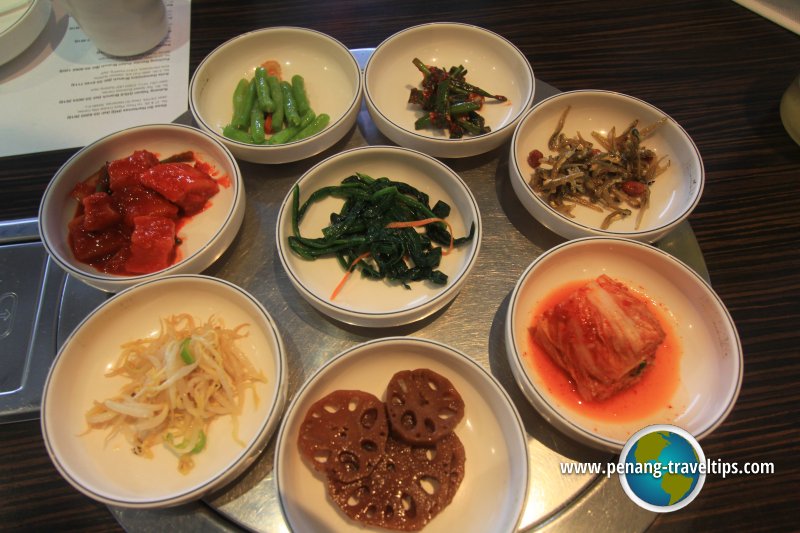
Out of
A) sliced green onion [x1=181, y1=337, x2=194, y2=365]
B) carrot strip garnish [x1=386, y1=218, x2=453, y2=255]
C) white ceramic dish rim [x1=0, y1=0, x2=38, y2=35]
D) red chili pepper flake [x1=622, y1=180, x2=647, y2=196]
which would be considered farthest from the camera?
white ceramic dish rim [x1=0, y1=0, x2=38, y2=35]

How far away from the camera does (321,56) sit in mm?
2885

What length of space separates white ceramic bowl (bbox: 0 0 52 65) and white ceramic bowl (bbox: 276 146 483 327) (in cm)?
225

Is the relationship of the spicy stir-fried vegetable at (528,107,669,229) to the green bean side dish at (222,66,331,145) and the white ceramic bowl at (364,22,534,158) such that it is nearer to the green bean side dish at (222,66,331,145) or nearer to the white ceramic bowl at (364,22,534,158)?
the white ceramic bowl at (364,22,534,158)

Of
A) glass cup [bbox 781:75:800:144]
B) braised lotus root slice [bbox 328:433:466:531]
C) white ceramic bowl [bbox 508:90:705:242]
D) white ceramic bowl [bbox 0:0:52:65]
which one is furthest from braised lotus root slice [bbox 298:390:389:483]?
white ceramic bowl [bbox 0:0:52:65]

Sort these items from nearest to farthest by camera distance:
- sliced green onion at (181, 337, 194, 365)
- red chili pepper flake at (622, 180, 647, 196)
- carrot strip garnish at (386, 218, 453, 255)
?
sliced green onion at (181, 337, 194, 365)
carrot strip garnish at (386, 218, 453, 255)
red chili pepper flake at (622, 180, 647, 196)

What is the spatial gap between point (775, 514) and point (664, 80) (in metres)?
2.55

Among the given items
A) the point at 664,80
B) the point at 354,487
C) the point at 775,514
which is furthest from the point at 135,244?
the point at 664,80

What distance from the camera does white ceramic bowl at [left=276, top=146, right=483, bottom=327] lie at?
75.4 inches

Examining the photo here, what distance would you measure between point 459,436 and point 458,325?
51cm

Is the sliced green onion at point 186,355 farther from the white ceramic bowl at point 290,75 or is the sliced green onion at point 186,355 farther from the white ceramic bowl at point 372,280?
the white ceramic bowl at point 290,75

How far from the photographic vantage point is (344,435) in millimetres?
1634

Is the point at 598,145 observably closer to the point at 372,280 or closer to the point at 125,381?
the point at 372,280

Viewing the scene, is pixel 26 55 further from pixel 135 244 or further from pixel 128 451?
pixel 128 451

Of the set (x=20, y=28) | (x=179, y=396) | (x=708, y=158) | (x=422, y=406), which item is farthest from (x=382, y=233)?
(x=20, y=28)
